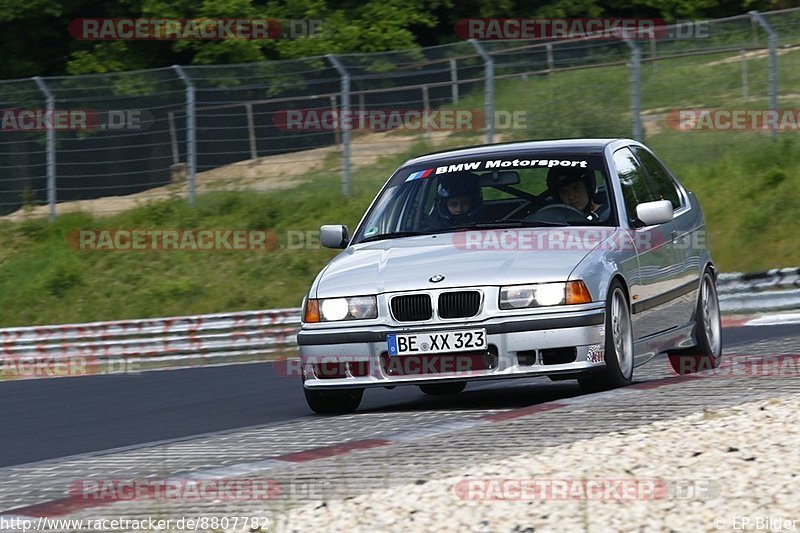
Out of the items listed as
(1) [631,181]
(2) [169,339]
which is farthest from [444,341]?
(2) [169,339]

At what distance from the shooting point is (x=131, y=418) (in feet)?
37.4

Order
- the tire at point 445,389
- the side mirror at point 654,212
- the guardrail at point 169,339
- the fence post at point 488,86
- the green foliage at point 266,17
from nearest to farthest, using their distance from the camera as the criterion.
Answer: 1. the side mirror at point 654,212
2. the tire at point 445,389
3. the guardrail at point 169,339
4. the fence post at point 488,86
5. the green foliage at point 266,17

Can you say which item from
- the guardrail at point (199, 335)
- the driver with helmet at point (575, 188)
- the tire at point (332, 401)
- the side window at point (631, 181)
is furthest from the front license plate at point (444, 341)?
the guardrail at point (199, 335)

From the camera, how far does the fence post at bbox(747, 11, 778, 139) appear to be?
22.4m

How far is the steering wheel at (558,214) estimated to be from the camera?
9.90 meters

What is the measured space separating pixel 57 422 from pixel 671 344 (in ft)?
→ 14.6

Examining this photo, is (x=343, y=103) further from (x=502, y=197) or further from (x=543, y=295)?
(x=543, y=295)

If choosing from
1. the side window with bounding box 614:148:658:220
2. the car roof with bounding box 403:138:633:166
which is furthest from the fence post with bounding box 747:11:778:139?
the car roof with bounding box 403:138:633:166

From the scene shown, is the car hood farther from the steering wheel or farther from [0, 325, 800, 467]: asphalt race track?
[0, 325, 800, 467]: asphalt race track

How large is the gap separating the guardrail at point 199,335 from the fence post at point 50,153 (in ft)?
15.8

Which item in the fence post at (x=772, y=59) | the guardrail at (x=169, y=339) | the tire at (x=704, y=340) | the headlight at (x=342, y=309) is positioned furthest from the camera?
the fence post at (x=772, y=59)

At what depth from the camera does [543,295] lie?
29.5 ft

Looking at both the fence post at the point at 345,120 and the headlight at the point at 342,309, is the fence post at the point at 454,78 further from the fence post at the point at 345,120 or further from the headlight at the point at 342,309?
the headlight at the point at 342,309

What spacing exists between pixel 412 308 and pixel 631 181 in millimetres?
2221
